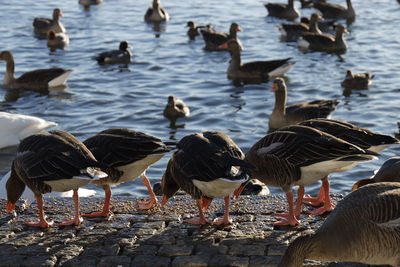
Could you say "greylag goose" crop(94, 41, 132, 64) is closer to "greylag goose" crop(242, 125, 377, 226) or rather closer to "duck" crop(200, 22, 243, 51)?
"duck" crop(200, 22, 243, 51)

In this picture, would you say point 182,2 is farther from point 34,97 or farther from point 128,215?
point 128,215

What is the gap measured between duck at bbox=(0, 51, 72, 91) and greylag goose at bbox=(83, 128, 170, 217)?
36.9ft

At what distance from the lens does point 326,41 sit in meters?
25.0

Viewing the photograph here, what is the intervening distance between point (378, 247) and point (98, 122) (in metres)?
11.0

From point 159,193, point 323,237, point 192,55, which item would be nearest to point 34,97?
→ point 192,55

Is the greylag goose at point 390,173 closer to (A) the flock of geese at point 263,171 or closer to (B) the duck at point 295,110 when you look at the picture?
(A) the flock of geese at point 263,171

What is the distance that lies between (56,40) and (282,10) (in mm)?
8825

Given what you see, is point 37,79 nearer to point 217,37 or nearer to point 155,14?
point 217,37

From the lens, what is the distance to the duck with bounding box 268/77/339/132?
54.2ft

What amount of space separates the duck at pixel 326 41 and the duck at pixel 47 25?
8086 millimetres

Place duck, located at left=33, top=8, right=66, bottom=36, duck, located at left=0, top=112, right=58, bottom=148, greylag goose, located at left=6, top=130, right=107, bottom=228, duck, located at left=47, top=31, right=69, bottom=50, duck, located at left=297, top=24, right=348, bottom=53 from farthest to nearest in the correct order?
duck, located at left=33, top=8, right=66, bottom=36
duck, located at left=47, top=31, right=69, bottom=50
duck, located at left=297, top=24, right=348, bottom=53
duck, located at left=0, top=112, right=58, bottom=148
greylag goose, located at left=6, top=130, right=107, bottom=228

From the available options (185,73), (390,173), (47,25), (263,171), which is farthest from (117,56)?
(390,173)

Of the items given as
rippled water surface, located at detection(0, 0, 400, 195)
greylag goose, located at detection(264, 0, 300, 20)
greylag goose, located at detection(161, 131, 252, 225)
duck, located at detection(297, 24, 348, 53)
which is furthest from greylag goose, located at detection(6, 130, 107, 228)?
greylag goose, located at detection(264, 0, 300, 20)

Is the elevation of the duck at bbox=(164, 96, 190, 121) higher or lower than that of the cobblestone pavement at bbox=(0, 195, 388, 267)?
lower
